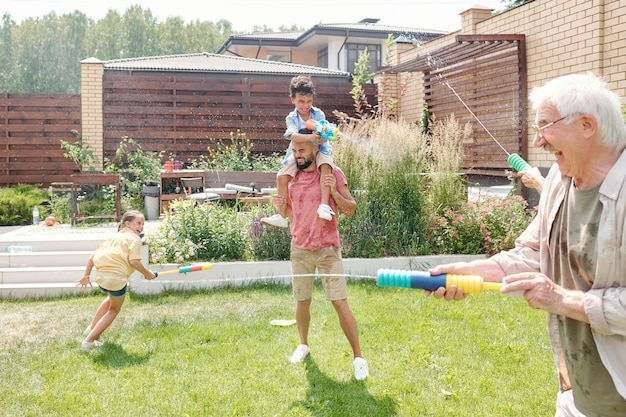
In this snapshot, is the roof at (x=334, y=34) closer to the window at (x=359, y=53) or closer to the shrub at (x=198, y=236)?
the window at (x=359, y=53)

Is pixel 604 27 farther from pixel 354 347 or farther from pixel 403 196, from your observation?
pixel 354 347

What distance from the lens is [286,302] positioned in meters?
6.32

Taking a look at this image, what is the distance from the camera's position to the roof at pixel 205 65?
51.0 feet

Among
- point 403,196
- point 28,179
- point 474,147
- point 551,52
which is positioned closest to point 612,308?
point 403,196

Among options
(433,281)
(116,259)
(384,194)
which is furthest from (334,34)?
(433,281)

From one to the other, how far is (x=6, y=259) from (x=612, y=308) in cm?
736

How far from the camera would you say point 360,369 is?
14.0 feet

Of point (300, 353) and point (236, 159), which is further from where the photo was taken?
point (236, 159)

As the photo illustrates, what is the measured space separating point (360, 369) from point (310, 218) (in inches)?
42.5

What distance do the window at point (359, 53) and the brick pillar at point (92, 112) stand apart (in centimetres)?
1355

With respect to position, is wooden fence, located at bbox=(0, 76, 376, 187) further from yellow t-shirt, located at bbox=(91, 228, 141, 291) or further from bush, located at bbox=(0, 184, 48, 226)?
yellow t-shirt, located at bbox=(91, 228, 141, 291)

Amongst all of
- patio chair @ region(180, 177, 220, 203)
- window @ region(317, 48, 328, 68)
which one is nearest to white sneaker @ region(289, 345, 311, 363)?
patio chair @ region(180, 177, 220, 203)

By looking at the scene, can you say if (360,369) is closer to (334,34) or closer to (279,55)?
(334,34)

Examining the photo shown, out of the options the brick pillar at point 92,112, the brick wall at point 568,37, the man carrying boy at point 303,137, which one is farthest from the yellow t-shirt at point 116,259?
the brick pillar at point 92,112
